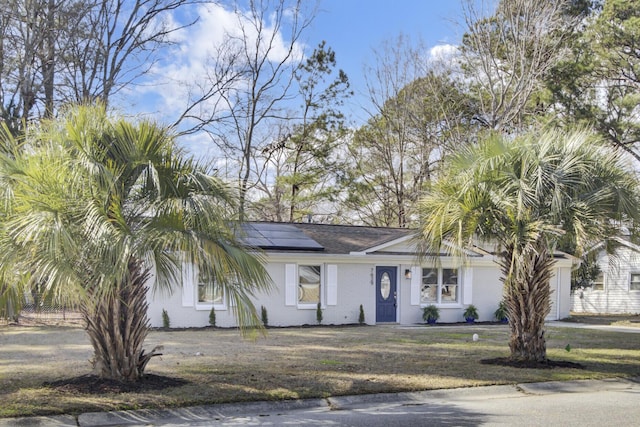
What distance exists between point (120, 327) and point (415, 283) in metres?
14.5

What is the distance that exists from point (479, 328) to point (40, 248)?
15.8m

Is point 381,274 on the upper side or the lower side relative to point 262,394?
upper

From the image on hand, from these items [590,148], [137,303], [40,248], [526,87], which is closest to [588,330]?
[590,148]

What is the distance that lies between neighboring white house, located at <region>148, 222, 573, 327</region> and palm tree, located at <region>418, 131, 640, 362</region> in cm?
775

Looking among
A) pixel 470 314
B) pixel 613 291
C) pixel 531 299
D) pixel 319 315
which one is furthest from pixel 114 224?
pixel 613 291

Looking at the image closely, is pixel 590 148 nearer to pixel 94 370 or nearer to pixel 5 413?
pixel 94 370

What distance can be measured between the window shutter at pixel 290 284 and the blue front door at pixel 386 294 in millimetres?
3183

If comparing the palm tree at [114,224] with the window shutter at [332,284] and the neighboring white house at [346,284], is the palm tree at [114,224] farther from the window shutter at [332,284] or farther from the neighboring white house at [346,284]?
the window shutter at [332,284]

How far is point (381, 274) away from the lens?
21.4 meters

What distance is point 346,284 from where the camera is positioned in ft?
68.3

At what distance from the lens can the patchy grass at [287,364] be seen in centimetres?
838

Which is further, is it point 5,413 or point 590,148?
point 590,148

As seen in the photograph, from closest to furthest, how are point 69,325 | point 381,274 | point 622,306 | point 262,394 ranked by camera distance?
1. point 262,394
2. point 69,325
3. point 381,274
4. point 622,306

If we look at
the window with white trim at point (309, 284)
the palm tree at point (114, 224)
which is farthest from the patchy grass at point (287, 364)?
the window with white trim at point (309, 284)
